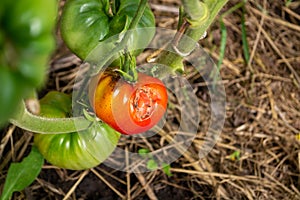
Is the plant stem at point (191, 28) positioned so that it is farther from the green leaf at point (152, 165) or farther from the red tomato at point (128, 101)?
the green leaf at point (152, 165)

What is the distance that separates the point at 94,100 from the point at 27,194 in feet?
1.54

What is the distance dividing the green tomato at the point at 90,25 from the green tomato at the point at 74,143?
0.63 feet

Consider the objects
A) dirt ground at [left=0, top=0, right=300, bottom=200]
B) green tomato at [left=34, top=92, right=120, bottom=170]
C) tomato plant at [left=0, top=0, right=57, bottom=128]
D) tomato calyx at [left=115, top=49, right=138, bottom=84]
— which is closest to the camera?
tomato plant at [left=0, top=0, right=57, bottom=128]

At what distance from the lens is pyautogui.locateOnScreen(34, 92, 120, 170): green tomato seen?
1089mm

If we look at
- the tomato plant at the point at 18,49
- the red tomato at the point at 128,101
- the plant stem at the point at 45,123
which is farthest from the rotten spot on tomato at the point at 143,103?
the tomato plant at the point at 18,49

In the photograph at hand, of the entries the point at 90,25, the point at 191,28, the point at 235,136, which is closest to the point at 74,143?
the point at 90,25

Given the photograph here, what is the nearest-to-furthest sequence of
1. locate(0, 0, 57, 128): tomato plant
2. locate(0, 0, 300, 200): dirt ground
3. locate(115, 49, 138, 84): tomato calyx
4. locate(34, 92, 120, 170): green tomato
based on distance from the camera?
locate(0, 0, 57, 128): tomato plant, locate(115, 49, 138, 84): tomato calyx, locate(34, 92, 120, 170): green tomato, locate(0, 0, 300, 200): dirt ground

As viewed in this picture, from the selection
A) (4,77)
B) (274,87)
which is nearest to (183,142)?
(274,87)

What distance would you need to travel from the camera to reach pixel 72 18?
0.97 meters

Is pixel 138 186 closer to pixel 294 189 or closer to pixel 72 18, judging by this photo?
pixel 294 189

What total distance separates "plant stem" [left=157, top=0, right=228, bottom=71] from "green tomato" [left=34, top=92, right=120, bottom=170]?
230 millimetres

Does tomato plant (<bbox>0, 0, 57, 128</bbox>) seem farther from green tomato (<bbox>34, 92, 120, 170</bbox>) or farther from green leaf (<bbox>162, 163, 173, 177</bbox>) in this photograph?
green leaf (<bbox>162, 163, 173, 177</bbox>)

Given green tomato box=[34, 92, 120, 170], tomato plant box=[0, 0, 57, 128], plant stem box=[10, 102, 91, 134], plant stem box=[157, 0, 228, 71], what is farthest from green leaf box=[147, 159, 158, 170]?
tomato plant box=[0, 0, 57, 128]

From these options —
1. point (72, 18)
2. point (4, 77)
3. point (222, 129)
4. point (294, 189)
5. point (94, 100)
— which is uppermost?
point (4, 77)
